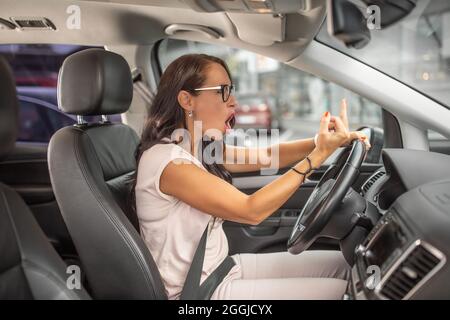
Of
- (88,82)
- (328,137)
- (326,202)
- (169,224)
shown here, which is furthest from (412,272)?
(88,82)

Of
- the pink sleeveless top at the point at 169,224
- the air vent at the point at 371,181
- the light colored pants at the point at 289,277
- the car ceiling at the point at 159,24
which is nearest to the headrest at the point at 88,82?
the pink sleeveless top at the point at 169,224

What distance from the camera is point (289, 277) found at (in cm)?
156

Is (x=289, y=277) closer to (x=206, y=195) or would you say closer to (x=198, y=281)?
(x=198, y=281)

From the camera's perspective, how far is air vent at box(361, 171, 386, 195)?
5.29 ft

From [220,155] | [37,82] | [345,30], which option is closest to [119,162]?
[220,155]

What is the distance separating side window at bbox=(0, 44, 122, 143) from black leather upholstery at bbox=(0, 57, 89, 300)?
1.57m

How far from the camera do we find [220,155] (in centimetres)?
180

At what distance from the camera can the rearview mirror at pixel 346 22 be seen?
3.62 ft

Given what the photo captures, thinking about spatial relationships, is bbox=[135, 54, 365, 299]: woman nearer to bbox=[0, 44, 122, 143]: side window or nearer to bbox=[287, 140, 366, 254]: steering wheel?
bbox=[287, 140, 366, 254]: steering wheel

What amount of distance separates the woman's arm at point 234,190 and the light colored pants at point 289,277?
0.69 ft

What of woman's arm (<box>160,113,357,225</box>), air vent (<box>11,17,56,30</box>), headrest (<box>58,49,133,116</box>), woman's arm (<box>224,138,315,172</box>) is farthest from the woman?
air vent (<box>11,17,56,30</box>)

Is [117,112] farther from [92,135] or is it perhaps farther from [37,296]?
[37,296]
